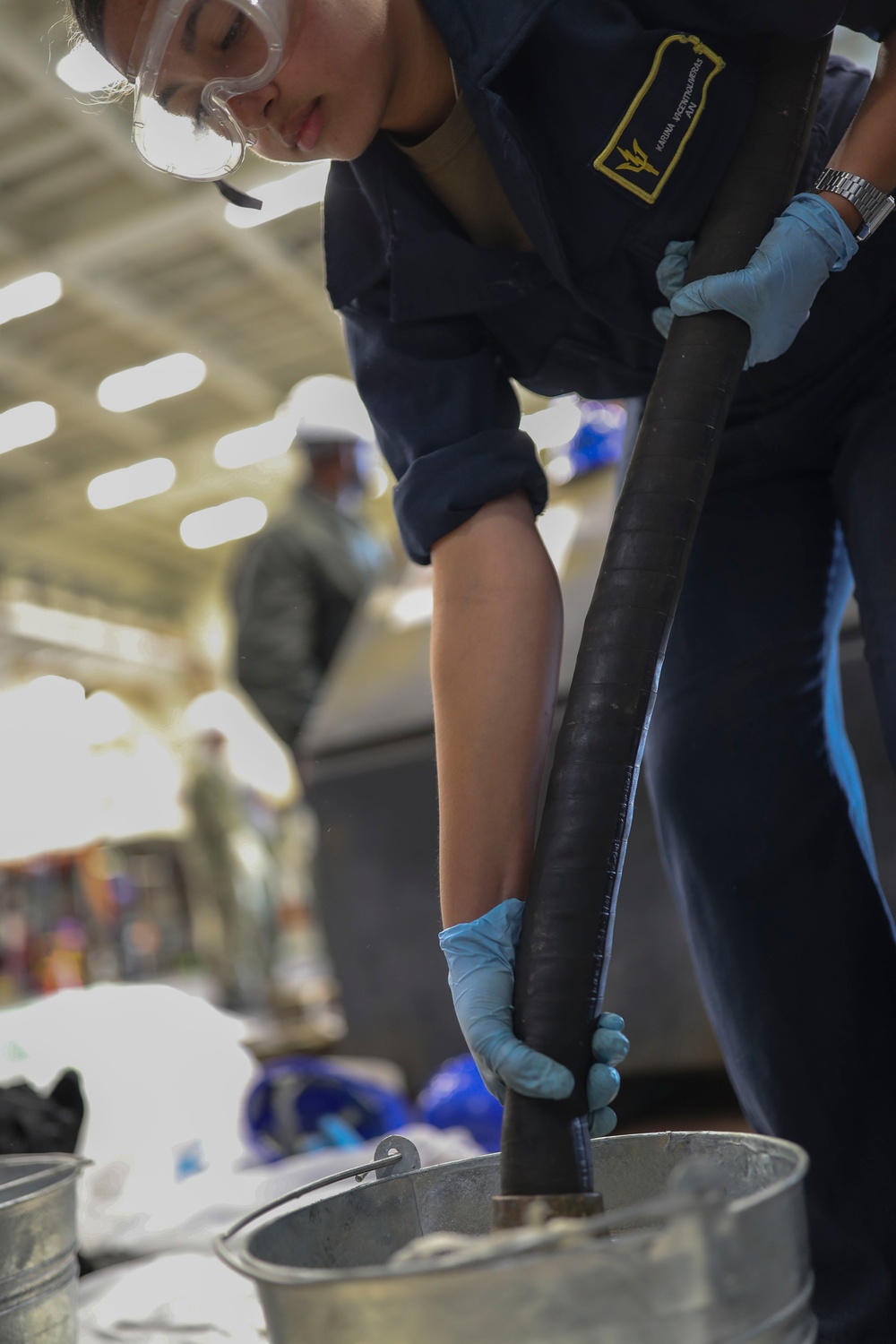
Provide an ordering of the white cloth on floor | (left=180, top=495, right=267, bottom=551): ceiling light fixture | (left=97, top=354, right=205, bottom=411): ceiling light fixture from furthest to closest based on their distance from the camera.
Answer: (left=180, top=495, right=267, bottom=551): ceiling light fixture → (left=97, top=354, right=205, bottom=411): ceiling light fixture → the white cloth on floor

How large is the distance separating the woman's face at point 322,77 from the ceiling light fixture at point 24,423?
7.90 m

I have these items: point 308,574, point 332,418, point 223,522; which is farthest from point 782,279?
point 223,522

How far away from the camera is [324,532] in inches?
128

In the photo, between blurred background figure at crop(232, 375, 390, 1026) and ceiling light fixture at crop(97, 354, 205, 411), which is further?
ceiling light fixture at crop(97, 354, 205, 411)

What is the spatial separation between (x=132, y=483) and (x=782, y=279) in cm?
1038

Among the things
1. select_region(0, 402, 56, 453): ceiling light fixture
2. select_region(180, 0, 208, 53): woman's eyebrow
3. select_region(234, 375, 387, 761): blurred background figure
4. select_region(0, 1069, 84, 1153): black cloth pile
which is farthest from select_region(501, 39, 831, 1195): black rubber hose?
select_region(0, 402, 56, 453): ceiling light fixture

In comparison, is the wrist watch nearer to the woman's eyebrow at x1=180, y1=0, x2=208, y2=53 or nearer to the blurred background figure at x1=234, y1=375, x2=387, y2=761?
the woman's eyebrow at x1=180, y1=0, x2=208, y2=53

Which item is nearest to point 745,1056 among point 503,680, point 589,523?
point 503,680

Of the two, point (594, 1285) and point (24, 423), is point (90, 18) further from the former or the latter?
point (24, 423)

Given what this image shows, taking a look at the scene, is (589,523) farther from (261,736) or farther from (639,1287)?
(261,736)

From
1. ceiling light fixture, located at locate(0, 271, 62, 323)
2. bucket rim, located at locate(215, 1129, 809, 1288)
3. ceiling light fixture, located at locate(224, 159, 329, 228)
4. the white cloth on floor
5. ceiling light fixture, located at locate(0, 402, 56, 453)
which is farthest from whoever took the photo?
ceiling light fixture, located at locate(0, 402, 56, 453)

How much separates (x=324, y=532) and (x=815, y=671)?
2362 mm

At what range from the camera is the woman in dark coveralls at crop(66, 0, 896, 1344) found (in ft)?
2.67

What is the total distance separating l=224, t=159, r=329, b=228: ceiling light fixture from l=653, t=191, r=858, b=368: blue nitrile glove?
5466mm
